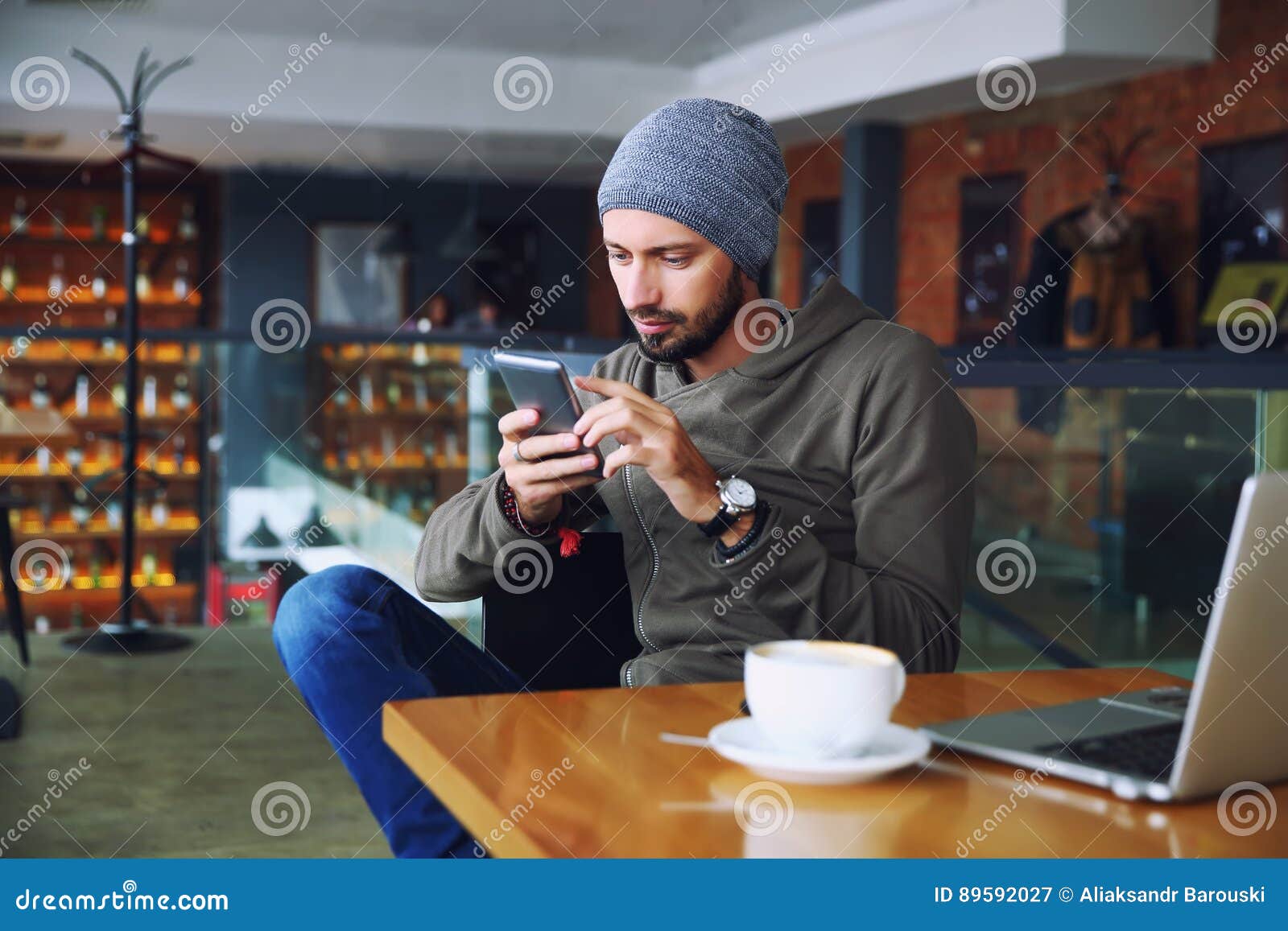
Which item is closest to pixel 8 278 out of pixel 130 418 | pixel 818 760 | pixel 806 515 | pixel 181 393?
pixel 181 393

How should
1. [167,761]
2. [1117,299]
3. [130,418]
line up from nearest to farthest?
[167,761] → [130,418] → [1117,299]

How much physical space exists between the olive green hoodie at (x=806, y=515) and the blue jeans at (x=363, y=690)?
23cm

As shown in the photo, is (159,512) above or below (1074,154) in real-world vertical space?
below

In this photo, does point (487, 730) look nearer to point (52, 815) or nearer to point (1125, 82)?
point (52, 815)

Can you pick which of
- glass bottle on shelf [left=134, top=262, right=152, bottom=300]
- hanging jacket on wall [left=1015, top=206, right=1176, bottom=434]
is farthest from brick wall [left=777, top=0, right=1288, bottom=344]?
glass bottle on shelf [left=134, top=262, right=152, bottom=300]

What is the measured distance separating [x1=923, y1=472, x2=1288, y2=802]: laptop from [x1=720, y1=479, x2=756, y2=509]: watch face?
1.32 feet

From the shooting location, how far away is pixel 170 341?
4.87 m

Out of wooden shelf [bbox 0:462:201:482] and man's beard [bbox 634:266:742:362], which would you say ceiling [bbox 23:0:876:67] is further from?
man's beard [bbox 634:266:742:362]

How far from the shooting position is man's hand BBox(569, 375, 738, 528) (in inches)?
48.3

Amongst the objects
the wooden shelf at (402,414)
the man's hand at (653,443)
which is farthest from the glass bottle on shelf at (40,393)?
the man's hand at (653,443)

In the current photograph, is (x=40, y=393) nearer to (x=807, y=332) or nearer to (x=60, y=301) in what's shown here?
(x=807, y=332)

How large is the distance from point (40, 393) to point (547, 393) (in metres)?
4.40

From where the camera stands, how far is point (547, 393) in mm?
1325

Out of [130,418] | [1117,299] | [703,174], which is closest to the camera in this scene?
[703,174]
